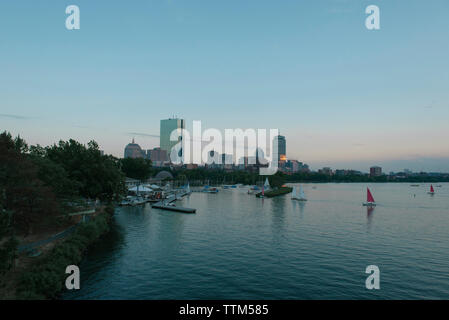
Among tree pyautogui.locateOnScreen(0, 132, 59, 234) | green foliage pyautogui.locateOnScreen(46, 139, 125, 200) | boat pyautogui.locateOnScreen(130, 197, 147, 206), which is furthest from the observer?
boat pyautogui.locateOnScreen(130, 197, 147, 206)

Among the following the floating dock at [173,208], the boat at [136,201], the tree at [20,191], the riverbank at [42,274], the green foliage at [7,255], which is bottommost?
the floating dock at [173,208]

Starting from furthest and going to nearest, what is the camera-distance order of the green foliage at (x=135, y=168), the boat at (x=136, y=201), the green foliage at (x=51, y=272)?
the green foliage at (x=135, y=168) → the boat at (x=136, y=201) → the green foliage at (x=51, y=272)

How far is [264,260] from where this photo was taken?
119 feet

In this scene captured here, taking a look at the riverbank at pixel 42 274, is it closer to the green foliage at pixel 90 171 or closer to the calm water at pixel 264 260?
the calm water at pixel 264 260

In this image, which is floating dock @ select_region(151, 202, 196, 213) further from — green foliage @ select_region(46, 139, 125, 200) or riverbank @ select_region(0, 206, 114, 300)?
riverbank @ select_region(0, 206, 114, 300)

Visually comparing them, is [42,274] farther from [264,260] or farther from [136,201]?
[136,201]

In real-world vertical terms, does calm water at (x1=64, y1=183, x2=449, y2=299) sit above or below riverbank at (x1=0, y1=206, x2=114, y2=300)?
below

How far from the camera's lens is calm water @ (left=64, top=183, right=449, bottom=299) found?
88.5 ft

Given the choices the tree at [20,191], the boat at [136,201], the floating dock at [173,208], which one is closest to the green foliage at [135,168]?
the boat at [136,201]

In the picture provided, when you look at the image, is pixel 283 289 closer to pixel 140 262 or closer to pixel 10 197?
pixel 140 262

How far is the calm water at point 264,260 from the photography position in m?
27.0

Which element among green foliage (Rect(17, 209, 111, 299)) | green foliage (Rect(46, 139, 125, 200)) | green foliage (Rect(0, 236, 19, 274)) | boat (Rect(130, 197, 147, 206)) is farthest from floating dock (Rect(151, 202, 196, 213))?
green foliage (Rect(0, 236, 19, 274))

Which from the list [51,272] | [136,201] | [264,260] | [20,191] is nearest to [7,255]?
[51,272]

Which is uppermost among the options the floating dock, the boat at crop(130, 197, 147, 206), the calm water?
the boat at crop(130, 197, 147, 206)
